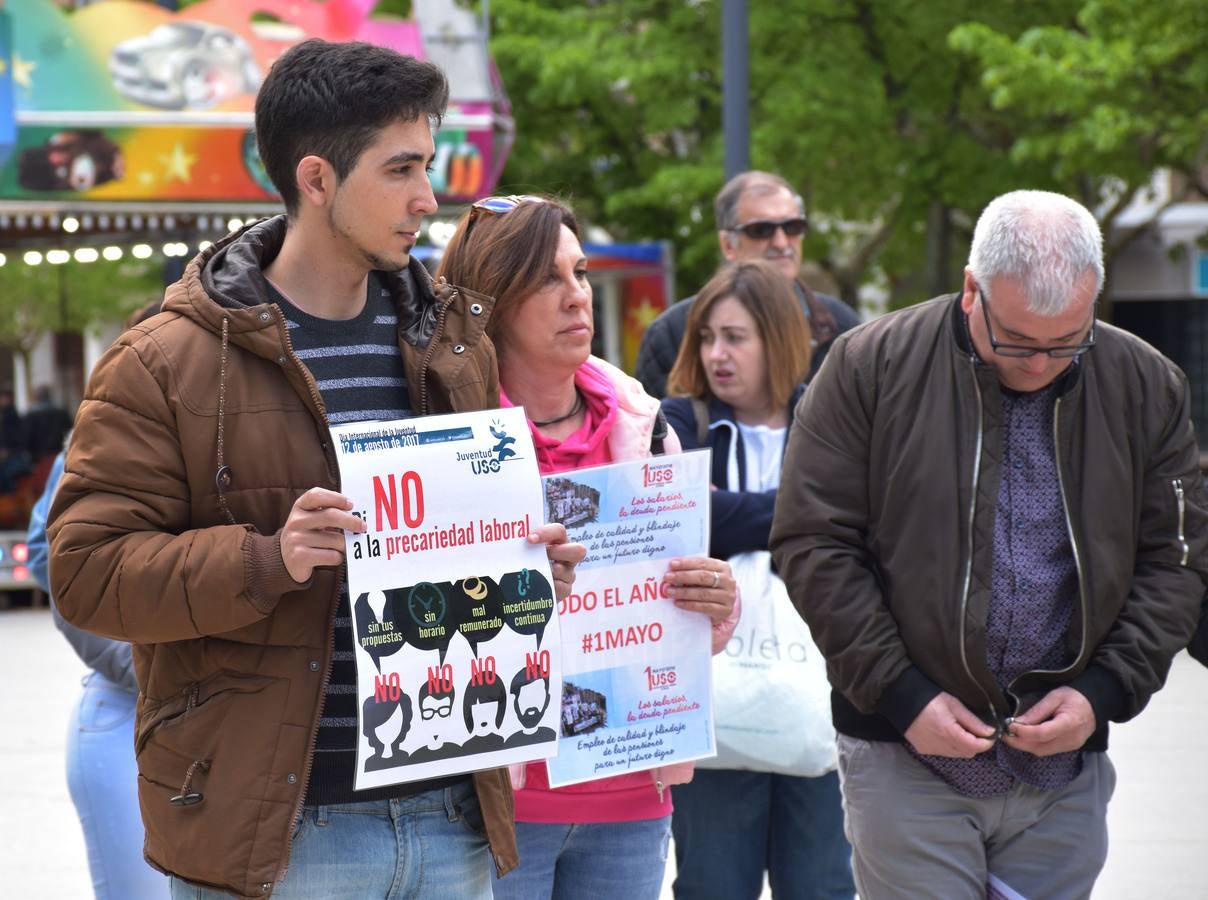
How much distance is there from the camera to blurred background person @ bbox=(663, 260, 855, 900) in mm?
4488

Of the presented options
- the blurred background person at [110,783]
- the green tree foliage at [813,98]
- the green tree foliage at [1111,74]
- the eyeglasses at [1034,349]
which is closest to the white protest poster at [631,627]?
the eyeglasses at [1034,349]

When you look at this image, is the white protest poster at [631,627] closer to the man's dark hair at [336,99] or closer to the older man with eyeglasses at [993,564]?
the older man with eyeglasses at [993,564]

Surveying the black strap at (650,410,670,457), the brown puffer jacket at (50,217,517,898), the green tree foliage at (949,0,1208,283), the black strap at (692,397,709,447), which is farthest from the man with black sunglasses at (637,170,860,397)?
the green tree foliage at (949,0,1208,283)

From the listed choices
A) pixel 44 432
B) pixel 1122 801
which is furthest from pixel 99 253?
pixel 1122 801

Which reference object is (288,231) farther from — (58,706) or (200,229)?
(200,229)

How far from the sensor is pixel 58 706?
10.6 m

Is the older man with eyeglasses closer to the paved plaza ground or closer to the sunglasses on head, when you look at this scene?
the sunglasses on head

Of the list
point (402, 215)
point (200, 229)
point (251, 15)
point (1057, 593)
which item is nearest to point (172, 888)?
point (402, 215)

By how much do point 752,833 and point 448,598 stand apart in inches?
83.1

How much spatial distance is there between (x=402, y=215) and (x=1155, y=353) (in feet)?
5.54

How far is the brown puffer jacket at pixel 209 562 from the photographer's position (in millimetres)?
2477

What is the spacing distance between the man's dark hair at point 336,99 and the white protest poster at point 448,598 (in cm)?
45

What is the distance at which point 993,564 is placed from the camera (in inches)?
131

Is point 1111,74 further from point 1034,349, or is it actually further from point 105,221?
point 1034,349
